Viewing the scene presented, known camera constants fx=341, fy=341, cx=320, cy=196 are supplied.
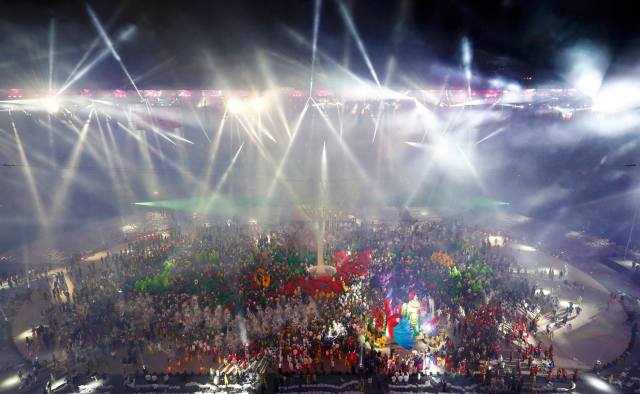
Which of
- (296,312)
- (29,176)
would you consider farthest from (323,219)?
(29,176)

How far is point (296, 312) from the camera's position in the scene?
14336mm

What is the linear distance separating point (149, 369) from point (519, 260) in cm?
2167

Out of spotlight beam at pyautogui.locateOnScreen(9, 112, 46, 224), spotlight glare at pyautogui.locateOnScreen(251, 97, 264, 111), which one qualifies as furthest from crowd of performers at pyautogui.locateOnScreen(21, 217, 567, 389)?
spotlight glare at pyautogui.locateOnScreen(251, 97, 264, 111)

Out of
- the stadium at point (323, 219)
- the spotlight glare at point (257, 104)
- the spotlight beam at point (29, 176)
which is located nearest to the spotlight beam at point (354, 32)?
the stadium at point (323, 219)

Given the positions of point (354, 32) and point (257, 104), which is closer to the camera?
point (354, 32)

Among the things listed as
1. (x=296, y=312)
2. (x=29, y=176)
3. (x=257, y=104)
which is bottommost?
(x=296, y=312)

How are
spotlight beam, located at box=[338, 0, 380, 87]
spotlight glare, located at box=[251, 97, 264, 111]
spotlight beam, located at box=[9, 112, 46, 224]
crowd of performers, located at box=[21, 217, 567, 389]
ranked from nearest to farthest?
spotlight beam, located at box=[338, 0, 380, 87] < crowd of performers, located at box=[21, 217, 567, 389] < spotlight beam, located at box=[9, 112, 46, 224] < spotlight glare, located at box=[251, 97, 264, 111]

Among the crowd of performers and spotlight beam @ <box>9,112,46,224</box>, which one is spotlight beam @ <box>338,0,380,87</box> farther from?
spotlight beam @ <box>9,112,46,224</box>

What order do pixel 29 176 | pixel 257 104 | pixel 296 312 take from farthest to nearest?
pixel 257 104, pixel 29 176, pixel 296 312

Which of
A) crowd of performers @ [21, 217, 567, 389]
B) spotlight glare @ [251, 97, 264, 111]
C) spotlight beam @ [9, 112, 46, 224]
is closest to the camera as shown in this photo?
crowd of performers @ [21, 217, 567, 389]

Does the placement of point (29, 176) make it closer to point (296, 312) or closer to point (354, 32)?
point (296, 312)

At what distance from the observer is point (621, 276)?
A: 68.4 feet

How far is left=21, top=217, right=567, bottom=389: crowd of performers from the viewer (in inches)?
498

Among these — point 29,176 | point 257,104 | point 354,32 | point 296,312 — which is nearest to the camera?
point 354,32
